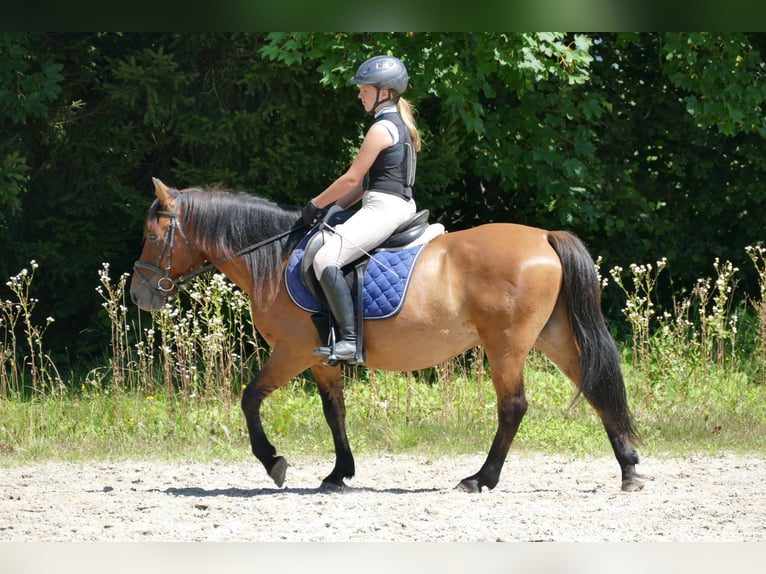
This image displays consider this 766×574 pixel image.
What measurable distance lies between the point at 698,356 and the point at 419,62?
3.75 m

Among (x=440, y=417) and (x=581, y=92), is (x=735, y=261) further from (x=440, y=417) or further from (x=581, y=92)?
(x=440, y=417)

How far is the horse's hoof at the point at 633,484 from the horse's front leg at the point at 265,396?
2.10 metres

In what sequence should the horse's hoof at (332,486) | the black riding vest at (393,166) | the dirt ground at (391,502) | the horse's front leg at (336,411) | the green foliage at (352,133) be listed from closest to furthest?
the dirt ground at (391,502) → the black riding vest at (393,166) → the horse's hoof at (332,486) → the horse's front leg at (336,411) → the green foliage at (352,133)

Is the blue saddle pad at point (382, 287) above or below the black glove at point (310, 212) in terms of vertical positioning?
below

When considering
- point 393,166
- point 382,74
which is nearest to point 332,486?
point 393,166

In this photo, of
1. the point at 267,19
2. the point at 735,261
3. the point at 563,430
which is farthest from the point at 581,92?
the point at 267,19

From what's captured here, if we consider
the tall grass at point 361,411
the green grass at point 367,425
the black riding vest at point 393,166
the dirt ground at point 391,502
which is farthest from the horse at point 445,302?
the green grass at point 367,425

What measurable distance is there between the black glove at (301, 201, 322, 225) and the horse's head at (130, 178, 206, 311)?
30.2 inches

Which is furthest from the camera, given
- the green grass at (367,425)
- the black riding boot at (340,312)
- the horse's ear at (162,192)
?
the green grass at (367,425)

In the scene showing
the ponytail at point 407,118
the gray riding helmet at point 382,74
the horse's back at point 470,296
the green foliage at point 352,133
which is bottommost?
the horse's back at point 470,296

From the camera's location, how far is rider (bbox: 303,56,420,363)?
5859 mm

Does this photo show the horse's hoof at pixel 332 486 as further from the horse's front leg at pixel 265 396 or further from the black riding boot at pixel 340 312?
the black riding boot at pixel 340 312

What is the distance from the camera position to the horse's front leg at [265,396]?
6105 millimetres

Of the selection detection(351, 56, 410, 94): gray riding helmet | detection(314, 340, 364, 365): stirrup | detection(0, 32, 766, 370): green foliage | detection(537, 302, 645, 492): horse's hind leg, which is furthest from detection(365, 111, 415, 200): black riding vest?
detection(0, 32, 766, 370): green foliage
